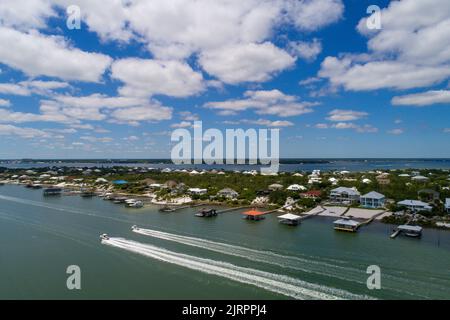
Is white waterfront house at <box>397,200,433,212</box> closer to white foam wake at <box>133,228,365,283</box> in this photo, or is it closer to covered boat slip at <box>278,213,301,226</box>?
covered boat slip at <box>278,213,301,226</box>

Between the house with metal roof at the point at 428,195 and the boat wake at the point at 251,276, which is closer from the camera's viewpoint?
the boat wake at the point at 251,276

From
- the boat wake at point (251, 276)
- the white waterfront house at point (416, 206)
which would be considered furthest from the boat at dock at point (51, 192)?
the white waterfront house at point (416, 206)

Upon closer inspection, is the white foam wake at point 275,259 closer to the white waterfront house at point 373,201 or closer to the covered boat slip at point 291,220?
the covered boat slip at point 291,220

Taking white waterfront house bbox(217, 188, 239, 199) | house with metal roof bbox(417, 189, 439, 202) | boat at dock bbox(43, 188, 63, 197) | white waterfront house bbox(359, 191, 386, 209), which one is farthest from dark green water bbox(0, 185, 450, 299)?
boat at dock bbox(43, 188, 63, 197)

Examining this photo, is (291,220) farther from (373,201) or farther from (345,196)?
(345,196)

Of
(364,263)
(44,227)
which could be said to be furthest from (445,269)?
(44,227)
